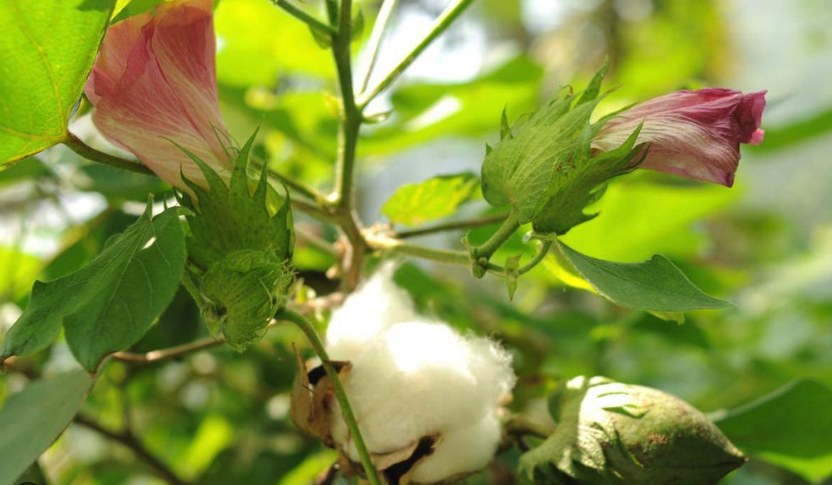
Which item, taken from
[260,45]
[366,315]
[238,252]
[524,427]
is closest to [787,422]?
[524,427]

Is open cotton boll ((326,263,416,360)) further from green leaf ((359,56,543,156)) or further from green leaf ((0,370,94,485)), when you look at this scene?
green leaf ((359,56,543,156))

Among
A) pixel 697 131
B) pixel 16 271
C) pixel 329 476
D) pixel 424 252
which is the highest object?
pixel 697 131

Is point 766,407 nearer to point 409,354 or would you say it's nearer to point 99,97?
point 409,354

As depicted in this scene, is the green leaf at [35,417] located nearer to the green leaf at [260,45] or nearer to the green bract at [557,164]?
the green bract at [557,164]

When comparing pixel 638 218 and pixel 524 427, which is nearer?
pixel 524 427

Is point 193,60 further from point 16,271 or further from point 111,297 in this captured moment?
point 16,271

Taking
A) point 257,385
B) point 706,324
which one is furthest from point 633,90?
point 257,385
